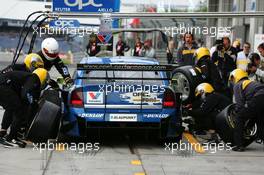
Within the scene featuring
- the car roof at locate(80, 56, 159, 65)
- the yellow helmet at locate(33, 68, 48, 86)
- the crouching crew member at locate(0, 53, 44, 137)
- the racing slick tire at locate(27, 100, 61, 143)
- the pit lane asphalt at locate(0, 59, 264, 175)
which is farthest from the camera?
the car roof at locate(80, 56, 159, 65)

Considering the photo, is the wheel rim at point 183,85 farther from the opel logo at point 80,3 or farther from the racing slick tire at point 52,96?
the opel logo at point 80,3

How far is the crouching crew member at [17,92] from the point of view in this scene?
940 cm

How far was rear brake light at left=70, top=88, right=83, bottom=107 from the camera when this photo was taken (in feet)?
30.7

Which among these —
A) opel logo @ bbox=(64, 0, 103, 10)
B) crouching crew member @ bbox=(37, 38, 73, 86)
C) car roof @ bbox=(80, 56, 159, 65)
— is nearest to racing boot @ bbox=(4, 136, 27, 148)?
crouching crew member @ bbox=(37, 38, 73, 86)

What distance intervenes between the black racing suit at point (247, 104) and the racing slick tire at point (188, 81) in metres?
1.64

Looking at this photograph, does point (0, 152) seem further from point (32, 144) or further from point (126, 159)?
point (126, 159)

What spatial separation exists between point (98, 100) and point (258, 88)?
2579 mm

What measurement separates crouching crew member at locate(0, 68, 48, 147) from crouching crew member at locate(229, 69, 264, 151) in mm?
3207

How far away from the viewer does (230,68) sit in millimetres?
13234

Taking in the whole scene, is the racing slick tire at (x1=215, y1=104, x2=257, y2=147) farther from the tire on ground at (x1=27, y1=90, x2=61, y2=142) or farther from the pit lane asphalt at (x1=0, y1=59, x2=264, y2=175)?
the tire on ground at (x1=27, y1=90, x2=61, y2=142)

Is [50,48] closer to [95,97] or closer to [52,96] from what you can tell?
[52,96]

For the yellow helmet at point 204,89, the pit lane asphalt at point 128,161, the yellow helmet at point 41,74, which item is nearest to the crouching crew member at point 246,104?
the pit lane asphalt at point 128,161

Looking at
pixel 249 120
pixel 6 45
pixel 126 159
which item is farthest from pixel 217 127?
pixel 6 45

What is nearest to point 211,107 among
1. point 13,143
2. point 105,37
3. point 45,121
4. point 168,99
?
point 168,99
